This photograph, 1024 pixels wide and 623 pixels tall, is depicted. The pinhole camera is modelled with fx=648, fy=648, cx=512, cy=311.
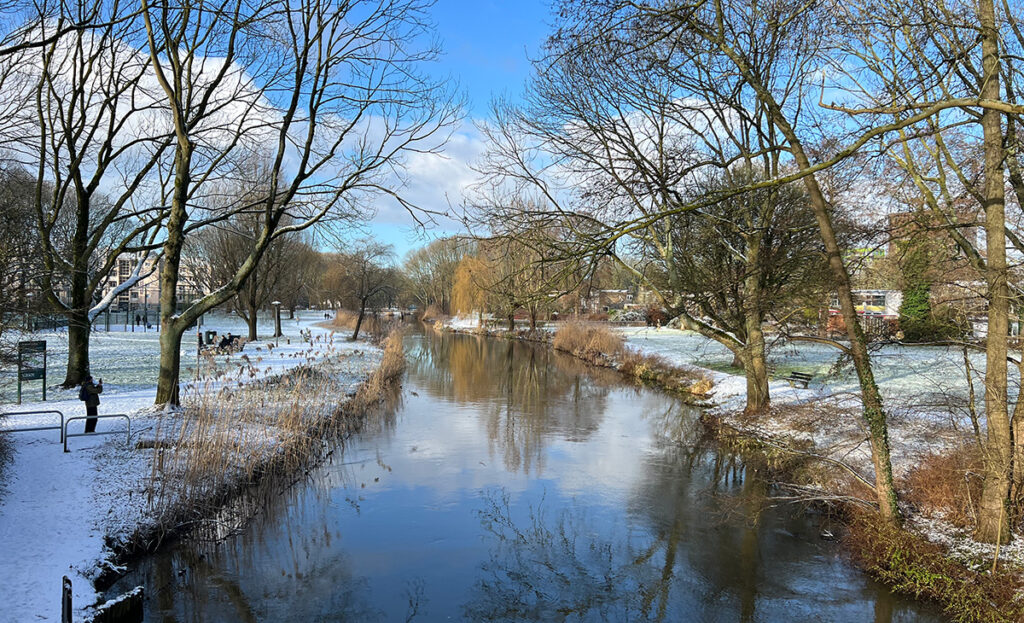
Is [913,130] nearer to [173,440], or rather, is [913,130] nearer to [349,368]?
[173,440]

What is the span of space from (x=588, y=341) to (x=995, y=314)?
24.4 meters

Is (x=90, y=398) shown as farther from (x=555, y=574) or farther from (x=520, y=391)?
(x=520, y=391)

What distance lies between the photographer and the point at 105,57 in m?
13.9

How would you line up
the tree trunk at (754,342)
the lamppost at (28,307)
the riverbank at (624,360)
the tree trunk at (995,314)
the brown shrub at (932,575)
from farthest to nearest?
1. the riverbank at (624,360)
2. the tree trunk at (754,342)
3. the lamppost at (28,307)
4. the tree trunk at (995,314)
5. the brown shrub at (932,575)

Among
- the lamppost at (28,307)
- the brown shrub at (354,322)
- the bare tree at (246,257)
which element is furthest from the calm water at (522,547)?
the brown shrub at (354,322)

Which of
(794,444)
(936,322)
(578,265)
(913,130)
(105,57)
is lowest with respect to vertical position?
(794,444)

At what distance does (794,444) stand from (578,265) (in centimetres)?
722

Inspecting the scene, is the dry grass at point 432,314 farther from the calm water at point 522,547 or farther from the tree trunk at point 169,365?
the tree trunk at point 169,365

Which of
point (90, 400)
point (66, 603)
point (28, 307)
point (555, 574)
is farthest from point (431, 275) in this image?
point (66, 603)

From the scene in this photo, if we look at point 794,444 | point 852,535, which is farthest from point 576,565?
point 794,444

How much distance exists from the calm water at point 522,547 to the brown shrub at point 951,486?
1.26 meters

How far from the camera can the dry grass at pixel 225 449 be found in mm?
7902

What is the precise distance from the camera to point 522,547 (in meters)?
7.93

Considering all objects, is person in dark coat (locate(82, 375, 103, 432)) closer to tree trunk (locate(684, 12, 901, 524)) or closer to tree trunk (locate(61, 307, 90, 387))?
tree trunk (locate(61, 307, 90, 387))
